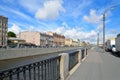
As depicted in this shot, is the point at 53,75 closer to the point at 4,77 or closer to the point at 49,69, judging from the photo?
the point at 49,69

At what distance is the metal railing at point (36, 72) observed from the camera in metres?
3.58

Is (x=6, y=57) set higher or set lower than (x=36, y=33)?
lower

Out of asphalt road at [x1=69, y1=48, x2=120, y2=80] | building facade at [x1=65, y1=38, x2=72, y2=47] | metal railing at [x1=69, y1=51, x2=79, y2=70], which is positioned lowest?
asphalt road at [x1=69, y1=48, x2=120, y2=80]

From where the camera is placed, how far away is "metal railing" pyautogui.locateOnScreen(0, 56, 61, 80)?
3580mm

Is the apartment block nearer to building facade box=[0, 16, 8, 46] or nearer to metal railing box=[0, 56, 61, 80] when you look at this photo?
building facade box=[0, 16, 8, 46]

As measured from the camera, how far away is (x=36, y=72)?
5.19 m

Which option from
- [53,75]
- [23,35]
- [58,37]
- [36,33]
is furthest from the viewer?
[58,37]

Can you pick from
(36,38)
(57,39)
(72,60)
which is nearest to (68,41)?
(57,39)

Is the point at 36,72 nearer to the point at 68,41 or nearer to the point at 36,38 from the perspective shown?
the point at 36,38

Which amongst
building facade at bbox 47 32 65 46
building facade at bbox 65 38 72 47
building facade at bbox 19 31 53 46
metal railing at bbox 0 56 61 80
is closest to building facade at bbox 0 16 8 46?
building facade at bbox 19 31 53 46

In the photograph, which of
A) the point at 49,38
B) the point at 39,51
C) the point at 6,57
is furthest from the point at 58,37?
the point at 6,57

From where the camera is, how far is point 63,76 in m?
8.09

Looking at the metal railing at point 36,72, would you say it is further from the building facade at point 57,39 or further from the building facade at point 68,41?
the building facade at point 68,41

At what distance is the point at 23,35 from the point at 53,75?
126801 mm
